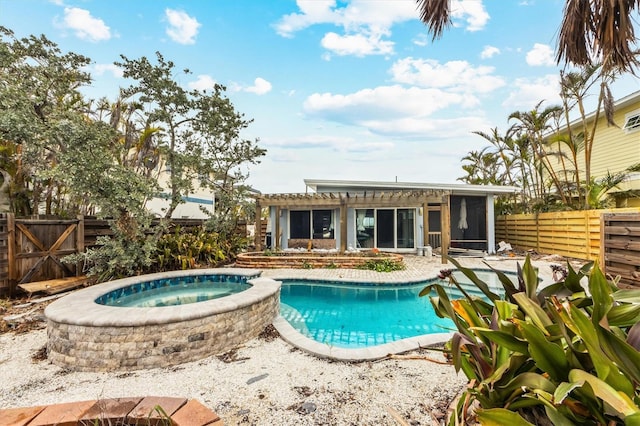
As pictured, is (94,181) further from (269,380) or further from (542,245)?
(542,245)

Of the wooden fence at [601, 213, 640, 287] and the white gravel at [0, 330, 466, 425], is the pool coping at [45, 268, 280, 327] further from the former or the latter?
the wooden fence at [601, 213, 640, 287]

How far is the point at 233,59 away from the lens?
35.9ft

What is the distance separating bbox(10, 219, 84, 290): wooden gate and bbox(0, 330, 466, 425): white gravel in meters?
3.39

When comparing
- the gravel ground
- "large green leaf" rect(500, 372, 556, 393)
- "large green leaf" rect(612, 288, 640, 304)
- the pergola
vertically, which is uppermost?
the pergola

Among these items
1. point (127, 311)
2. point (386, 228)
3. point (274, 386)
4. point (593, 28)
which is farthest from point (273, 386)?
point (386, 228)

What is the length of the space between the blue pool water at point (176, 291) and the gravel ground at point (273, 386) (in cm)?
187

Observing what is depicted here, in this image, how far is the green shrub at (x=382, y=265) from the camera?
9.70 meters

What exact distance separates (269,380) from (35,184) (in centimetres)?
995

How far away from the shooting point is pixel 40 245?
7191mm

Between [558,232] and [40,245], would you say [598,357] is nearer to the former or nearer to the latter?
[40,245]

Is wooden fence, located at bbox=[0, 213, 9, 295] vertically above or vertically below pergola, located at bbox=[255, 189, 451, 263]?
below

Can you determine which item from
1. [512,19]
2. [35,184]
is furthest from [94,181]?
[512,19]

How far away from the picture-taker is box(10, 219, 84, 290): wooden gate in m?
6.78

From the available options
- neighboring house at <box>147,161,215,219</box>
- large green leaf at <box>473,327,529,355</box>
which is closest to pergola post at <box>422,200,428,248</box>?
neighboring house at <box>147,161,215,219</box>
